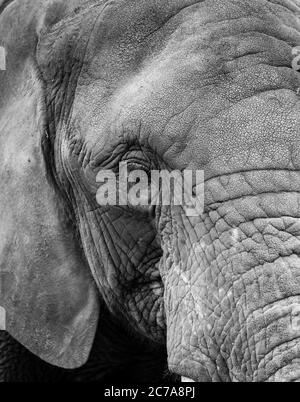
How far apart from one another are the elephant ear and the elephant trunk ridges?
54 centimetres

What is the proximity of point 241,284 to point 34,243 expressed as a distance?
2.97 ft

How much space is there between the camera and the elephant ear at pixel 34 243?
3141 mm

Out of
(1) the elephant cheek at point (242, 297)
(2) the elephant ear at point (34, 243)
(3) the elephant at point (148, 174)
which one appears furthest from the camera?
(2) the elephant ear at point (34, 243)

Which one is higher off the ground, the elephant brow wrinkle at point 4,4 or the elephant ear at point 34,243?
the elephant brow wrinkle at point 4,4

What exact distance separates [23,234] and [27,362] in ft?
2.20

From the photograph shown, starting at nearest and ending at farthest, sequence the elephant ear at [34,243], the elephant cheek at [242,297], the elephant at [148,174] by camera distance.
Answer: the elephant cheek at [242,297]
the elephant at [148,174]
the elephant ear at [34,243]

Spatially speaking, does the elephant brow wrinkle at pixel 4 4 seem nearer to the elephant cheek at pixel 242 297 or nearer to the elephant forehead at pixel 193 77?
the elephant forehead at pixel 193 77

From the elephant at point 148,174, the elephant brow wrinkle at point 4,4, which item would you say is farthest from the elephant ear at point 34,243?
the elephant brow wrinkle at point 4,4

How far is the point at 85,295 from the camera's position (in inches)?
123

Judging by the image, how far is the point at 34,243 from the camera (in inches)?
124

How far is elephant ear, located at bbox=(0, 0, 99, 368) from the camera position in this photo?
3141 millimetres

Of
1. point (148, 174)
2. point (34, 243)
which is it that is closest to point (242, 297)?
point (148, 174)

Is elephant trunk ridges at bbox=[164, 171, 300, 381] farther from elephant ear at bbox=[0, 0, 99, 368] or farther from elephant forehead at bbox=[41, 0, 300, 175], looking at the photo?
elephant ear at bbox=[0, 0, 99, 368]
